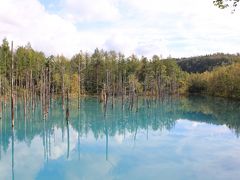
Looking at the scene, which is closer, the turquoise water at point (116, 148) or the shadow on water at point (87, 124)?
the turquoise water at point (116, 148)

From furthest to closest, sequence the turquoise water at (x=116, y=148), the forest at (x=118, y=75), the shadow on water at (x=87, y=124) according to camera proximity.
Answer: the forest at (x=118, y=75) → the shadow on water at (x=87, y=124) → the turquoise water at (x=116, y=148)

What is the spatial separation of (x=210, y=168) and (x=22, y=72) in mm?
48549

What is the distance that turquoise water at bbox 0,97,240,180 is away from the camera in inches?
652

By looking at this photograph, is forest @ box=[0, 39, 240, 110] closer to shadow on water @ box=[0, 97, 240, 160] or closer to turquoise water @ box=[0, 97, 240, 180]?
shadow on water @ box=[0, 97, 240, 160]

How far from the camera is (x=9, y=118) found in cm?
3256

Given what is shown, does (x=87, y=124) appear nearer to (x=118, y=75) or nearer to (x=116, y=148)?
(x=116, y=148)

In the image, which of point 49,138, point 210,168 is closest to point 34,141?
point 49,138

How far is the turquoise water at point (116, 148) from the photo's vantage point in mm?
16562

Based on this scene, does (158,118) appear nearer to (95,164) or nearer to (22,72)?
(95,164)

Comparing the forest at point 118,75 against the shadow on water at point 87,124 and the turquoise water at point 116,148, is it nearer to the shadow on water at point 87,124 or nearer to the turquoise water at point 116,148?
the shadow on water at point 87,124

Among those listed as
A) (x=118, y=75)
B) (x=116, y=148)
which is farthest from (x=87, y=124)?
(x=118, y=75)

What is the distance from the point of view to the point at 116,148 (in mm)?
22312

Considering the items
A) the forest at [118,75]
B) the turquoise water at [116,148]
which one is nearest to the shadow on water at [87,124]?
the turquoise water at [116,148]

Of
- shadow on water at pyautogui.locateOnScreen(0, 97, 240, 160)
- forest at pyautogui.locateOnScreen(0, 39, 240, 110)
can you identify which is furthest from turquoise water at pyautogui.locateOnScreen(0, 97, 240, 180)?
forest at pyautogui.locateOnScreen(0, 39, 240, 110)
